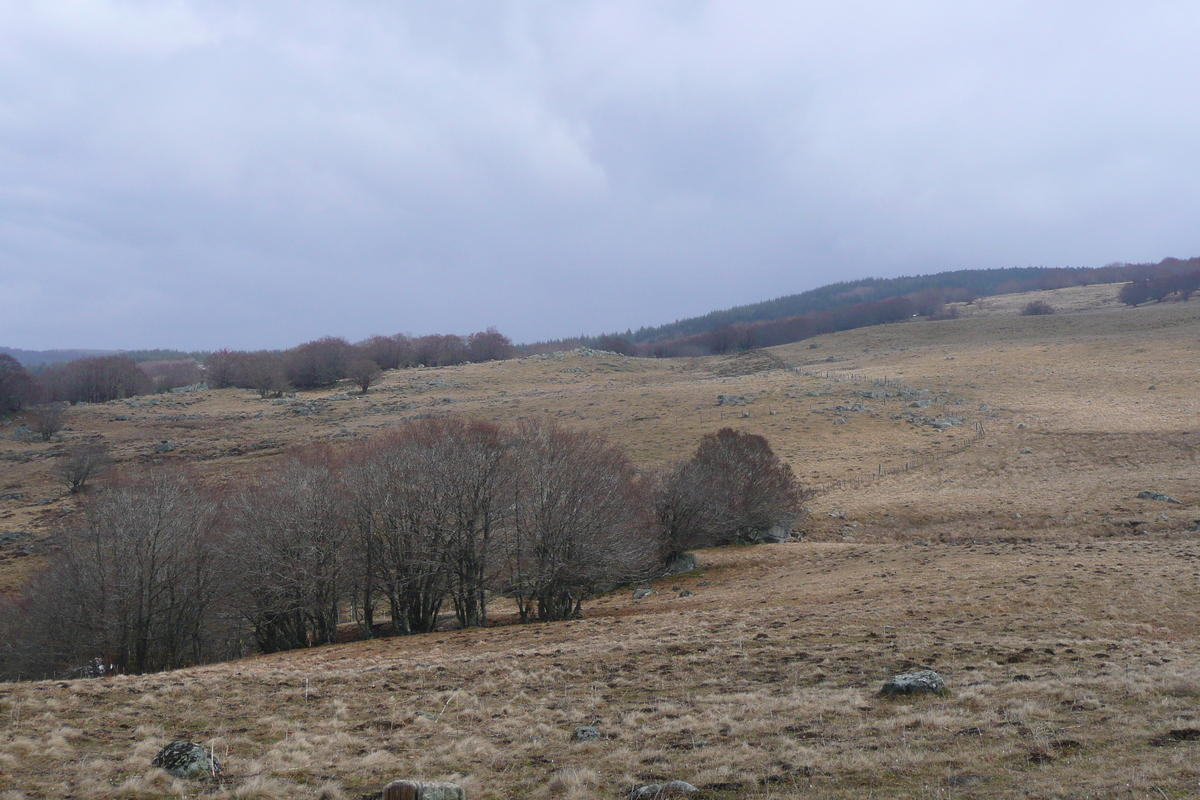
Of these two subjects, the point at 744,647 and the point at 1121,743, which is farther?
the point at 744,647

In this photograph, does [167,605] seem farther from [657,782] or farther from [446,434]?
[657,782]

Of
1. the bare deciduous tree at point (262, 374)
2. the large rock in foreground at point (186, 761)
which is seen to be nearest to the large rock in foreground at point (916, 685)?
the large rock in foreground at point (186, 761)

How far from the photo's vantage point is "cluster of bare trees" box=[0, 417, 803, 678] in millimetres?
28109

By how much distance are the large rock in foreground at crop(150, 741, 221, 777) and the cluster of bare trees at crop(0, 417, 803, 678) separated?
60.0ft

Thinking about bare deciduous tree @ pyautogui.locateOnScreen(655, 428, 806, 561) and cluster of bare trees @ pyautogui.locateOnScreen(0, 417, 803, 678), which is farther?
bare deciduous tree @ pyautogui.locateOnScreen(655, 428, 806, 561)

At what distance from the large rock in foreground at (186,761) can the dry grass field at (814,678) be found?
0.30m

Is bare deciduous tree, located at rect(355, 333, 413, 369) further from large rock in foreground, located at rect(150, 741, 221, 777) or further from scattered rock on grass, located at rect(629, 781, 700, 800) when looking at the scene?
scattered rock on grass, located at rect(629, 781, 700, 800)

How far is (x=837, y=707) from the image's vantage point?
11.5 meters

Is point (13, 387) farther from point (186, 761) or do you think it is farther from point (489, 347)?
point (186, 761)

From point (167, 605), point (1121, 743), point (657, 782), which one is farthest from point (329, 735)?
point (167, 605)

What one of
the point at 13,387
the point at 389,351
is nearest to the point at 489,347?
the point at 389,351

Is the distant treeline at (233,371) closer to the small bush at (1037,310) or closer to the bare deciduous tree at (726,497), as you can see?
the bare deciduous tree at (726,497)

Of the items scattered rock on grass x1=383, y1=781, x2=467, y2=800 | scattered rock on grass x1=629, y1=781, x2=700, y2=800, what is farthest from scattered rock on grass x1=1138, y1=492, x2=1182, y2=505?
scattered rock on grass x1=383, y1=781, x2=467, y2=800

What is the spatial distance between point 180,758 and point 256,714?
3792 millimetres
